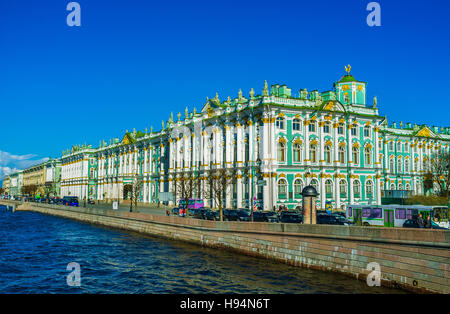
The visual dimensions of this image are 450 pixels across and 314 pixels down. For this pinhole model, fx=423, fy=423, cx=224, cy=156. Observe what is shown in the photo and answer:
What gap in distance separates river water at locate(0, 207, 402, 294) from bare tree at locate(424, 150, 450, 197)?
58.6 m

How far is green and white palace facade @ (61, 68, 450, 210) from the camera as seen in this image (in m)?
62.1

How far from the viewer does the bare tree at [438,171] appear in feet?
259

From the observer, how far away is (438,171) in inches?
3103

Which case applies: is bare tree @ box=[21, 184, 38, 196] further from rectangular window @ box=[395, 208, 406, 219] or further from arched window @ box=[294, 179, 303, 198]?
rectangular window @ box=[395, 208, 406, 219]

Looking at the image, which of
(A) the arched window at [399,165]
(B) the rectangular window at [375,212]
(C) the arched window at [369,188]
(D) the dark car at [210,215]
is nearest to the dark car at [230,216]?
(D) the dark car at [210,215]

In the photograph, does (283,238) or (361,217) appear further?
(361,217)

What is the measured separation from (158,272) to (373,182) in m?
51.4

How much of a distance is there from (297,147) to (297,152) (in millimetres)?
768

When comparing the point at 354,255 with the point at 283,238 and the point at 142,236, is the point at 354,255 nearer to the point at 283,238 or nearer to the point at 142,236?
the point at 283,238

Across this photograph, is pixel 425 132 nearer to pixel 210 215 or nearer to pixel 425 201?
pixel 425 201

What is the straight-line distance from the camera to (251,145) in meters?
64.1

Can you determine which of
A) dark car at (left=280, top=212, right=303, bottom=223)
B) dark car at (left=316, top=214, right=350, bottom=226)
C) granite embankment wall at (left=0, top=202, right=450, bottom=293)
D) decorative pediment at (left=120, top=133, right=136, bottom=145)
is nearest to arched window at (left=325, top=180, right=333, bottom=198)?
dark car at (left=316, top=214, right=350, bottom=226)

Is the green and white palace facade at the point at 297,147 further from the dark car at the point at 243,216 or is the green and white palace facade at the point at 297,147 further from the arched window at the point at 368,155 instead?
the dark car at the point at 243,216
